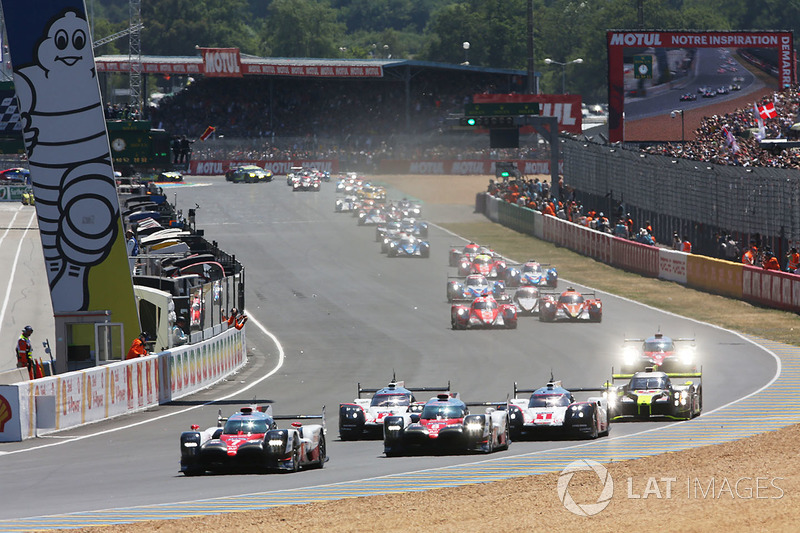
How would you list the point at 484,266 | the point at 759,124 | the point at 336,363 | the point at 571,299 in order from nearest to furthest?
the point at 336,363, the point at 571,299, the point at 484,266, the point at 759,124

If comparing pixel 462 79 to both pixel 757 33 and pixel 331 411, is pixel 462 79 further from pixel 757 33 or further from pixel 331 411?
pixel 331 411

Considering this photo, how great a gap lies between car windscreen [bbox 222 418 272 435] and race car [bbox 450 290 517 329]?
20.9 m

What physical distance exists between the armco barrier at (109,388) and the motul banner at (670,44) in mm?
39780

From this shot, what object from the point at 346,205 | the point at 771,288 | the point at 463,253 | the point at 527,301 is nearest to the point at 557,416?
the point at 527,301

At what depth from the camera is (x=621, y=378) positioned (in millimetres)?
28781

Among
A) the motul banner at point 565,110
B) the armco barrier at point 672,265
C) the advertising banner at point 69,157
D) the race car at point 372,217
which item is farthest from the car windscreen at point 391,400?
the motul banner at point 565,110

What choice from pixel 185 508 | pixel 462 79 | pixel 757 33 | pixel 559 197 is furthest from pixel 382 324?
pixel 462 79

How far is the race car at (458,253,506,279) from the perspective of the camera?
178 ft

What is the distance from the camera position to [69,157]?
32094 millimetres

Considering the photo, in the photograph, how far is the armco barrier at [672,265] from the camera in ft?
173

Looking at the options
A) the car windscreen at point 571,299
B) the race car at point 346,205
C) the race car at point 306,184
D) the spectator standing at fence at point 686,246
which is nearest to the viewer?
the car windscreen at point 571,299

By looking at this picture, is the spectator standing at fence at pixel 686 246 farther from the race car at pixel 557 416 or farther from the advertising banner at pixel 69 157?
the race car at pixel 557 416

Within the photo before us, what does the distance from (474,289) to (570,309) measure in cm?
469

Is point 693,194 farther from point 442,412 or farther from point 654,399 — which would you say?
point 442,412
